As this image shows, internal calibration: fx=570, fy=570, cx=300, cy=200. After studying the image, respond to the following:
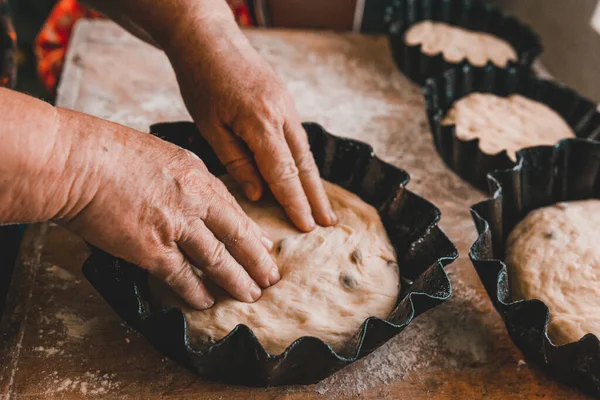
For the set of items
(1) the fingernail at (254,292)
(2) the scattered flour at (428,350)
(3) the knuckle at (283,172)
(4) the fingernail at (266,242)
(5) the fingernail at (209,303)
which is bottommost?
(2) the scattered flour at (428,350)

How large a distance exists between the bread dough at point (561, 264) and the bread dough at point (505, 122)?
1.14 ft

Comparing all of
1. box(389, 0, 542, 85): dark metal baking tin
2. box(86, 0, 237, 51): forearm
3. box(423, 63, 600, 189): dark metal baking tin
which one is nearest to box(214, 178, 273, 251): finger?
box(86, 0, 237, 51): forearm

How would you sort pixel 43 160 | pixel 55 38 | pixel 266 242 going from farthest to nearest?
pixel 55 38 < pixel 266 242 < pixel 43 160

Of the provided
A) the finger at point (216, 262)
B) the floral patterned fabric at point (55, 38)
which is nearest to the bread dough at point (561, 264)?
the finger at point (216, 262)

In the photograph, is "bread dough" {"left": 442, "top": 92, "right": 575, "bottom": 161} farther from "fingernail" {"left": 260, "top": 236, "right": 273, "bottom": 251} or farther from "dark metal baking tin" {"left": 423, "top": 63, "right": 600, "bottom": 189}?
"fingernail" {"left": 260, "top": 236, "right": 273, "bottom": 251}

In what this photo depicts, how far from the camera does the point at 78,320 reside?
137 cm

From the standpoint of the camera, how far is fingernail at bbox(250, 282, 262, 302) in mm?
1295

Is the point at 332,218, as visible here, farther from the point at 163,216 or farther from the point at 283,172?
the point at 163,216

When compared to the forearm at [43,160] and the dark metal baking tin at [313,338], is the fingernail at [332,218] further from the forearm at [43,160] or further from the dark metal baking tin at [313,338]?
the forearm at [43,160]

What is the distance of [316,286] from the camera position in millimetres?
1353

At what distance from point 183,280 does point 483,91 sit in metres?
1.60

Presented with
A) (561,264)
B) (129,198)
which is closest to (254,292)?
(129,198)

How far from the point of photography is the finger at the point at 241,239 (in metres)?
1.19

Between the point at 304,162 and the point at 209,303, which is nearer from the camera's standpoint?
the point at 209,303
